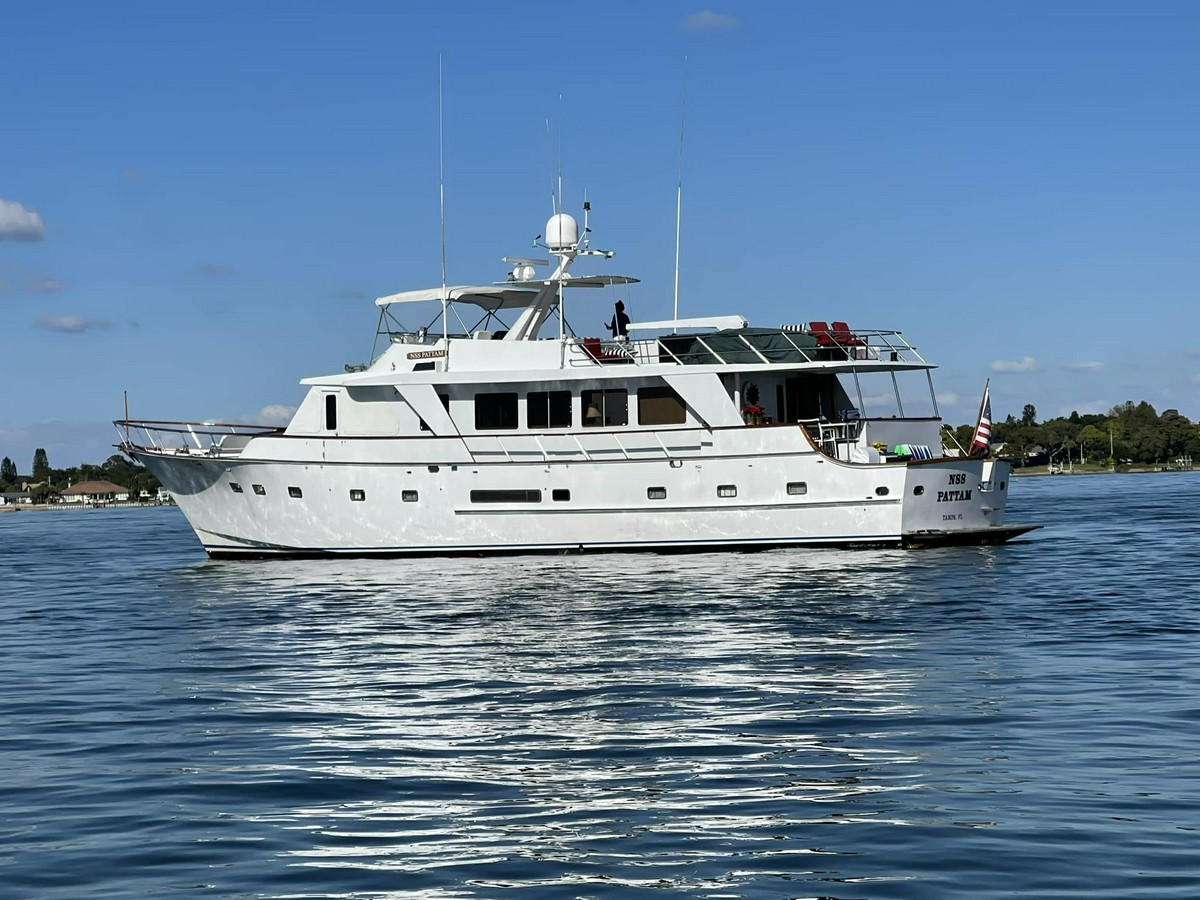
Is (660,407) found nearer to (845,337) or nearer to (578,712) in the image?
(845,337)

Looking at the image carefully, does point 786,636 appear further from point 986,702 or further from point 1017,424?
point 1017,424

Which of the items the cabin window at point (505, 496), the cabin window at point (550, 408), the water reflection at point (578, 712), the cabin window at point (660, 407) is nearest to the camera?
the water reflection at point (578, 712)

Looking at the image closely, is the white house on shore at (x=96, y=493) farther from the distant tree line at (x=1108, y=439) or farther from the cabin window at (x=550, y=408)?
the cabin window at (x=550, y=408)

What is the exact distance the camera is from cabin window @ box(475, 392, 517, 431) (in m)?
29.3

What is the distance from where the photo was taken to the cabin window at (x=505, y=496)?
93.5 feet

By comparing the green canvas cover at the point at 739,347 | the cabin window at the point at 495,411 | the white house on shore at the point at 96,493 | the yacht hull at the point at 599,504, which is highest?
the green canvas cover at the point at 739,347

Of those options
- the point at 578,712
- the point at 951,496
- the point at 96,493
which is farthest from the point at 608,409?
the point at 96,493

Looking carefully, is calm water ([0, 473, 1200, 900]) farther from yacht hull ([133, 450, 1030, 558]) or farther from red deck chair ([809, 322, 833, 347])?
red deck chair ([809, 322, 833, 347])

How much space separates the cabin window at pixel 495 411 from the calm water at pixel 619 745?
884 centimetres

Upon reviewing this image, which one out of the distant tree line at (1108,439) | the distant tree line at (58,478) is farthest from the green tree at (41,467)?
the distant tree line at (1108,439)

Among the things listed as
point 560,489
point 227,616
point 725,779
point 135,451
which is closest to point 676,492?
point 560,489

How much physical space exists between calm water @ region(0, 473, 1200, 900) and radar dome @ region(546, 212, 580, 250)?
12.8 meters

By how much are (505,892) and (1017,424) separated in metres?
175

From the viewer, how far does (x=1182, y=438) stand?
167000 mm
